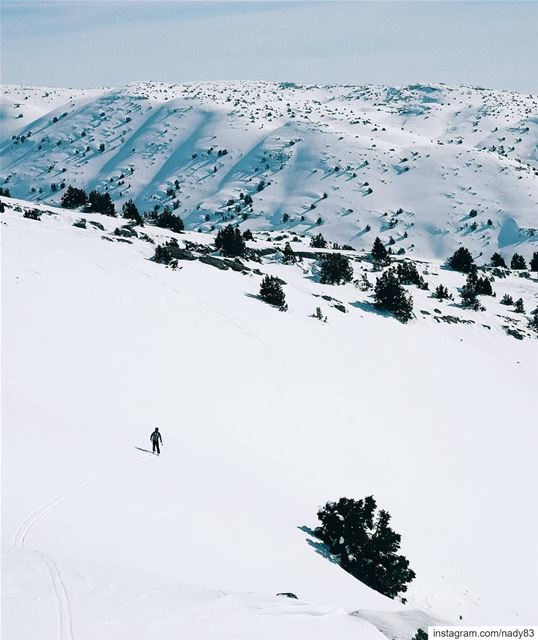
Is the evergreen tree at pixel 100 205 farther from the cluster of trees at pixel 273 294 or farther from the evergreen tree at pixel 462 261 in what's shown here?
the evergreen tree at pixel 462 261

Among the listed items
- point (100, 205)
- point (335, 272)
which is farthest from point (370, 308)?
point (100, 205)

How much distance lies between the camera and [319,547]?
1593 centimetres

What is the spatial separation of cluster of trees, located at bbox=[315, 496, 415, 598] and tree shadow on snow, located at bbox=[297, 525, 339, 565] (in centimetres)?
13

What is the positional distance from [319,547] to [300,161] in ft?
336

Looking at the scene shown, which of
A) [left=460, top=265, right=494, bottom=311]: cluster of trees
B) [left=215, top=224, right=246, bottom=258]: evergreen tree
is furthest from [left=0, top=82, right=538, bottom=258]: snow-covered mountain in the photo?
[left=215, top=224, right=246, bottom=258]: evergreen tree

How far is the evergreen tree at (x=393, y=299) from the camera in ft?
132

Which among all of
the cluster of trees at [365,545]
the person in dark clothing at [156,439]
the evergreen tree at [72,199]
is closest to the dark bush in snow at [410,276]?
the evergreen tree at [72,199]

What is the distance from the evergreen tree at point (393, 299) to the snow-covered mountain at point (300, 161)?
44290mm

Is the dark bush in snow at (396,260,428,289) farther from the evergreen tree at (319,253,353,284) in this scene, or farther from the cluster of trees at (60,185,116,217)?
the cluster of trees at (60,185,116,217)

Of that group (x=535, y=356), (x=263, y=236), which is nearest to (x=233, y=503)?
(x=535, y=356)

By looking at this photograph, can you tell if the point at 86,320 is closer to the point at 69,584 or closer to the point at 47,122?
the point at 69,584

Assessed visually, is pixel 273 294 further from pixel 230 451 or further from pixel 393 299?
pixel 230 451

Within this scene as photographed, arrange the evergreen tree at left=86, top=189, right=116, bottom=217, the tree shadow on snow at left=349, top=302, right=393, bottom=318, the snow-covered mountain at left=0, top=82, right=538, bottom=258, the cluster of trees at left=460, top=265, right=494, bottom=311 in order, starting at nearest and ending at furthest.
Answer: the tree shadow on snow at left=349, top=302, right=393, bottom=318
the cluster of trees at left=460, top=265, right=494, bottom=311
the evergreen tree at left=86, top=189, right=116, bottom=217
the snow-covered mountain at left=0, top=82, right=538, bottom=258

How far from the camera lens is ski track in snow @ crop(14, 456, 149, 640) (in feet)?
29.0
